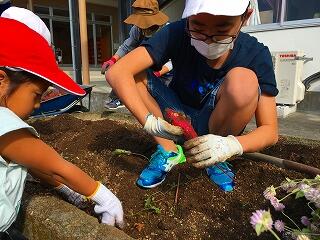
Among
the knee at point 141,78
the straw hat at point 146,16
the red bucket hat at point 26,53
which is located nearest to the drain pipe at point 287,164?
the knee at point 141,78

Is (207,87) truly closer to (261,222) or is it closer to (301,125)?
(261,222)

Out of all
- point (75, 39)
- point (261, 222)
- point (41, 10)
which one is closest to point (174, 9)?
point (75, 39)

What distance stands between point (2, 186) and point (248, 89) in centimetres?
112

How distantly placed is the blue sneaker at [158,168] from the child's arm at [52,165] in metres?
0.37

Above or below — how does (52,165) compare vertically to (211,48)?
below

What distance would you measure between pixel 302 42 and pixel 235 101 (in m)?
2.98

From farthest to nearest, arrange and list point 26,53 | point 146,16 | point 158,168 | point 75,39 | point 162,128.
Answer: point 75,39 < point 146,16 < point 158,168 < point 162,128 < point 26,53

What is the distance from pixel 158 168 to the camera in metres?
1.80

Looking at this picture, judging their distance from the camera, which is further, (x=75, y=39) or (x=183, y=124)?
(x=75, y=39)

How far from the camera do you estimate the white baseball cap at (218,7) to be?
1.48 meters

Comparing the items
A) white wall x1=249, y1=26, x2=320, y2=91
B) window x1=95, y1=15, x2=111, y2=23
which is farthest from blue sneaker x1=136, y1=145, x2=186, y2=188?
window x1=95, y1=15, x2=111, y2=23

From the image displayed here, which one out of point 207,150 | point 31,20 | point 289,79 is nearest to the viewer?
point 207,150

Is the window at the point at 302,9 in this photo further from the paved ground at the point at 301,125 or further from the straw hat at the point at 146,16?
the straw hat at the point at 146,16

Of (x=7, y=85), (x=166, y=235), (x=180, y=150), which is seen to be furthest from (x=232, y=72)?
(x=7, y=85)
